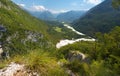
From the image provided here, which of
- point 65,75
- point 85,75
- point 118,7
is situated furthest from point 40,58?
point 118,7

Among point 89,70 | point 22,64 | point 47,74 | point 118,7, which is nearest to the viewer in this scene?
point 47,74

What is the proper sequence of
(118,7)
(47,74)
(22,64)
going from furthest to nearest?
(118,7), (22,64), (47,74)

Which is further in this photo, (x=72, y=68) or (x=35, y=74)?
(x=72, y=68)

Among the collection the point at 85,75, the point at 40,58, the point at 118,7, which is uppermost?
the point at 118,7

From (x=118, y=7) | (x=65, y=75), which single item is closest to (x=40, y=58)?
(x=65, y=75)

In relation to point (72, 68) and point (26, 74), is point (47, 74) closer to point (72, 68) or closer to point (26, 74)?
point (26, 74)

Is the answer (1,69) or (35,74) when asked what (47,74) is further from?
(1,69)

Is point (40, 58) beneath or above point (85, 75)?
above

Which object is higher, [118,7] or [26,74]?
[118,7]

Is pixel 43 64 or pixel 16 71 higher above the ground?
pixel 43 64
